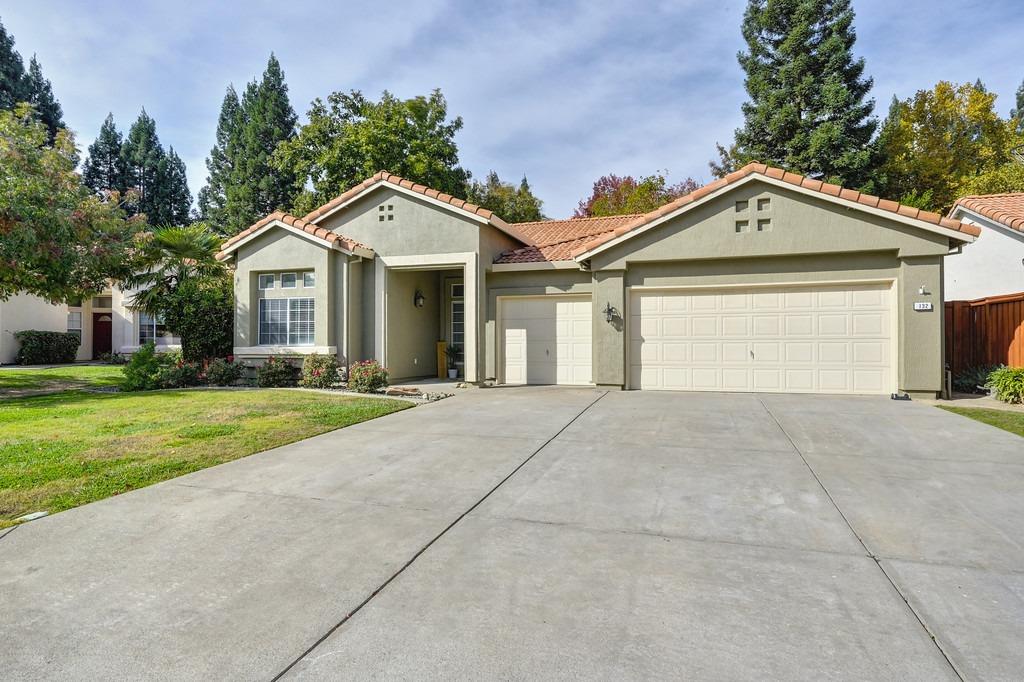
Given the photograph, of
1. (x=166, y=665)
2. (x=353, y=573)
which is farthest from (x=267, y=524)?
(x=166, y=665)

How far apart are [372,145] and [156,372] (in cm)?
1565

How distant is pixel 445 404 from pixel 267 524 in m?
5.95

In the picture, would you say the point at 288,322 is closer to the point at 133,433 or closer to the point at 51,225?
the point at 51,225

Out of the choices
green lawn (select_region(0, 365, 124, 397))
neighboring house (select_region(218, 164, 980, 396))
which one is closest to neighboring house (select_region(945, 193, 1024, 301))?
neighboring house (select_region(218, 164, 980, 396))

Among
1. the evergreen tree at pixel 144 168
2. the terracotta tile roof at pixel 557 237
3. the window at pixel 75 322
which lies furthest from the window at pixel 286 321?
the evergreen tree at pixel 144 168

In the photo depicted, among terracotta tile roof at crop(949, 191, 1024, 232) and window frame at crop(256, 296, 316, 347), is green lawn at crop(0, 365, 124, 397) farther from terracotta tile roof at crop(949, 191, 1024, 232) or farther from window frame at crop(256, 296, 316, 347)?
terracotta tile roof at crop(949, 191, 1024, 232)

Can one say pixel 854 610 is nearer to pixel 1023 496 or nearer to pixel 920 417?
pixel 1023 496

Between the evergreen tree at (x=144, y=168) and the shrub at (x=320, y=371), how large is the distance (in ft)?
116

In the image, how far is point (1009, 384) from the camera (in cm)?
952

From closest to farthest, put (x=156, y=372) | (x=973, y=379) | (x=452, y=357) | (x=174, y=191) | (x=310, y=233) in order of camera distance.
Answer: (x=973, y=379), (x=156, y=372), (x=310, y=233), (x=452, y=357), (x=174, y=191)

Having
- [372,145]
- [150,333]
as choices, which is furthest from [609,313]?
[150,333]

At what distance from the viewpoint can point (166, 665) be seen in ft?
7.28

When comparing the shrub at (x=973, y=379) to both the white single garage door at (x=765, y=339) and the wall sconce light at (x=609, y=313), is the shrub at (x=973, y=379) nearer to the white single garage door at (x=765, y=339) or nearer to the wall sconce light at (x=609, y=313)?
the white single garage door at (x=765, y=339)

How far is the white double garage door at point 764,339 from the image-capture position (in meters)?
10.5
